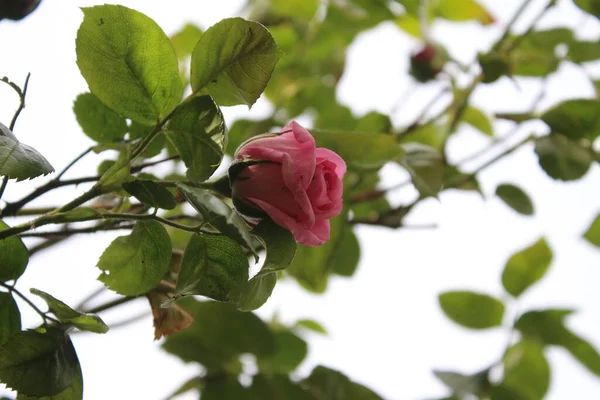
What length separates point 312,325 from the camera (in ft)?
2.44

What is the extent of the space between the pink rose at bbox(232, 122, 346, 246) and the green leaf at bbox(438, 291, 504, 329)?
401 mm

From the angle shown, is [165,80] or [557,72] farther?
[557,72]

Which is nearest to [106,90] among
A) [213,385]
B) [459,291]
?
[213,385]

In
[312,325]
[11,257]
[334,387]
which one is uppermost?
[11,257]

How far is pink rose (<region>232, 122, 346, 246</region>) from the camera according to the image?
254 millimetres

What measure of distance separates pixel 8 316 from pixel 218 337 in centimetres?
25

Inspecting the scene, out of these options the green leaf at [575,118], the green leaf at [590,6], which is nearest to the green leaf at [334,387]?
the green leaf at [575,118]

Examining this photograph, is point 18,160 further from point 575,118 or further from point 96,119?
point 575,118

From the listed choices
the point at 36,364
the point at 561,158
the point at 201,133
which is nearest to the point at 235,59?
the point at 201,133

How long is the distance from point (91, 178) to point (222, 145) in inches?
3.8

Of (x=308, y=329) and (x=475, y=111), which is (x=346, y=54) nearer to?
(x=475, y=111)

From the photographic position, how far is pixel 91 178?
0.32 metres

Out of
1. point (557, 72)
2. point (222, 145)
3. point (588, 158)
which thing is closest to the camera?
point (222, 145)

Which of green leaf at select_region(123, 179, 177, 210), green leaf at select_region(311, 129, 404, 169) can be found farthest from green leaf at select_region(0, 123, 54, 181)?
green leaf at select_region(311, 129, 404, 169)
